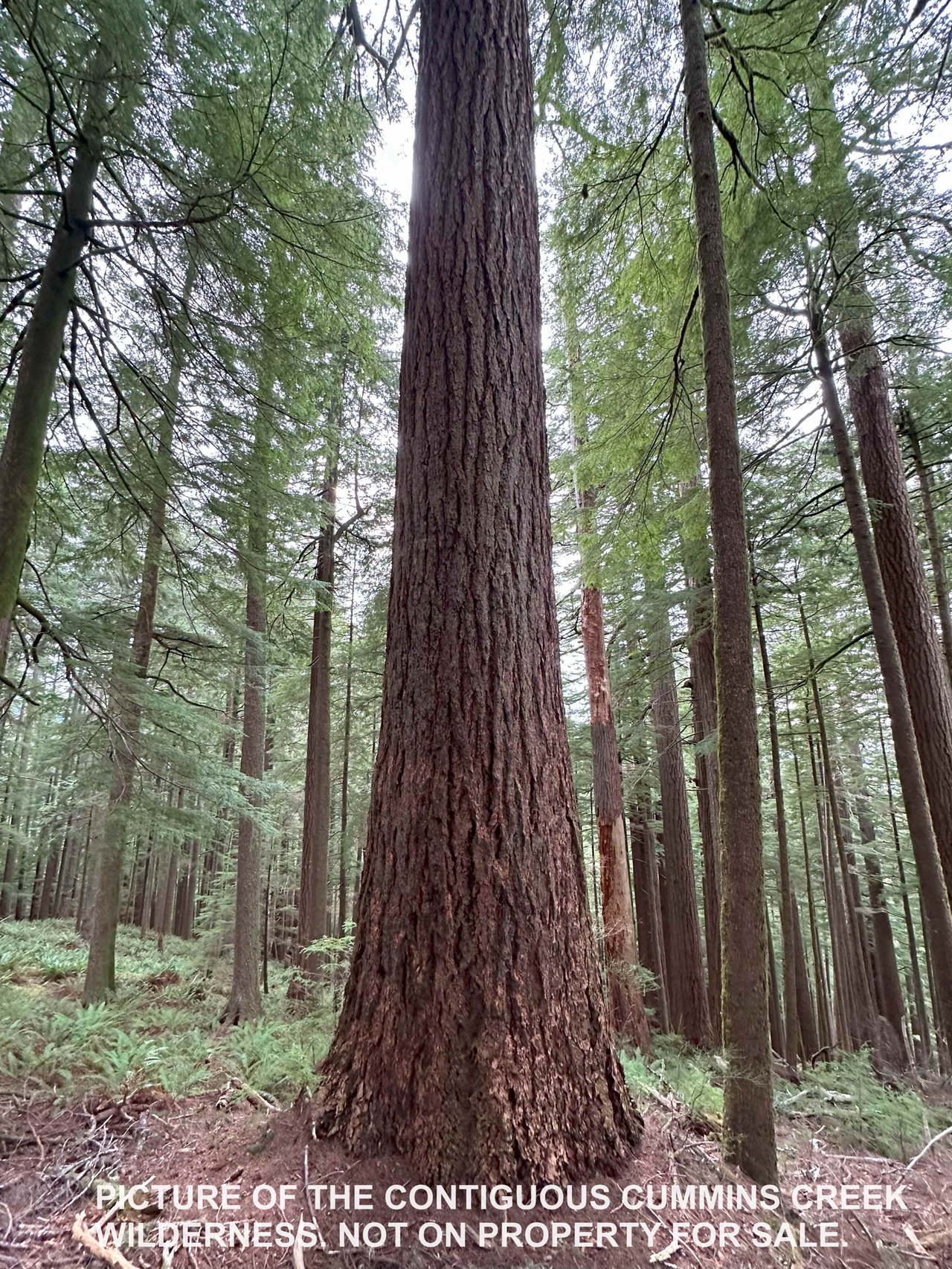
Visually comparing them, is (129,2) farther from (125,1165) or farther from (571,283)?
(125,1165)

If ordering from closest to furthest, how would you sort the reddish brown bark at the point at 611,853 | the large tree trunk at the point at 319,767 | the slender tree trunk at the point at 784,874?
the reddish brown bark at the point at 611,853, the slender tree trunk at the point at 784,874, the large tree trunk at the point at 319,767

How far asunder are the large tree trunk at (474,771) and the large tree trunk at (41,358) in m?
2.67

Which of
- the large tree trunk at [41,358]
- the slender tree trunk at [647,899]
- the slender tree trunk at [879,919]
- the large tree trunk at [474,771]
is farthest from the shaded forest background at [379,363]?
the slender tree trunk at [879,919]

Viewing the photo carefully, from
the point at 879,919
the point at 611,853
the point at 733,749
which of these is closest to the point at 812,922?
the point at 879,919

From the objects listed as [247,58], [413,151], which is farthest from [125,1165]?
[247,58]

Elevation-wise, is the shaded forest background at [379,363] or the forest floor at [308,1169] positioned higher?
the shaded forest background at [379,363]

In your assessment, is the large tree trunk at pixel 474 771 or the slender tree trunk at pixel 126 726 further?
the slender tree trunk at pixel 126 726

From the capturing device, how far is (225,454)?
17.1 feet

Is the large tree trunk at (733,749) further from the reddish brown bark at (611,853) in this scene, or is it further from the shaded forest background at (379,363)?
the reddish brown bark at (611,853)

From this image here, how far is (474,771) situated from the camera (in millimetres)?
2033

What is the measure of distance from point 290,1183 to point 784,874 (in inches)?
350

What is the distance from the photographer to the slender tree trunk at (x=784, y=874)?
7961 millimetres

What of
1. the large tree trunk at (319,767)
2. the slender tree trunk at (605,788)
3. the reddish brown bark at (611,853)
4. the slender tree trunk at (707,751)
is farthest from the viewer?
the large tree trunk at (319,767)

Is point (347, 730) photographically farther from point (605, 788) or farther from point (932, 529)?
point (932, 529)
